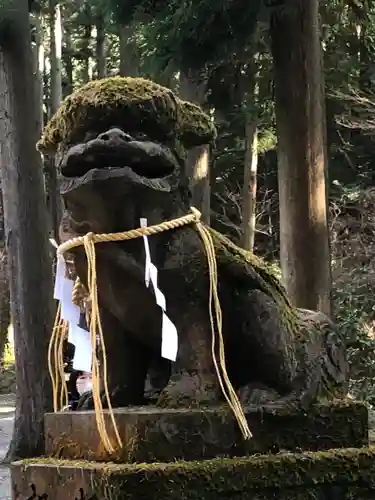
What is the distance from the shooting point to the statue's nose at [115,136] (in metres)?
1.66

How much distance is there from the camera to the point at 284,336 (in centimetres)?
189

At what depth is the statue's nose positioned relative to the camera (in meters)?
1.66

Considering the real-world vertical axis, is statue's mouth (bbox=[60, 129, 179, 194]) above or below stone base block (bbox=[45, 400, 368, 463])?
above

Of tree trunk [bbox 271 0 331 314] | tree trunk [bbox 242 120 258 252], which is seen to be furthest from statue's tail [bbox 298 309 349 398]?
tree trunk [bbox 242 120 258 252]

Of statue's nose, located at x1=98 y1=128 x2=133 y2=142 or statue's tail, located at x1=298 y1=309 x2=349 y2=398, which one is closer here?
statue's nose, located at x1=98 y1=128 x2=133 y2=142

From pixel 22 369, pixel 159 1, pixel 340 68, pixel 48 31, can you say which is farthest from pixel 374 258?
pixel 48 31

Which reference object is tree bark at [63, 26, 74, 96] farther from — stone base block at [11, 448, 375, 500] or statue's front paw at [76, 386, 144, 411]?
stone base block at [11, 448, 375, 500]

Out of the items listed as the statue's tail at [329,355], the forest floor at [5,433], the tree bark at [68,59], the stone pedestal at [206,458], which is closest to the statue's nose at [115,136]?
the stone pedestal at [206,458]

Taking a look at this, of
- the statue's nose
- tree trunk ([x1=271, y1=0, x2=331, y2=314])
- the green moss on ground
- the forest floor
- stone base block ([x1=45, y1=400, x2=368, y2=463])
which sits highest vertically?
tree trunk ([x1=271, y1=0, x2=331, y2=314])

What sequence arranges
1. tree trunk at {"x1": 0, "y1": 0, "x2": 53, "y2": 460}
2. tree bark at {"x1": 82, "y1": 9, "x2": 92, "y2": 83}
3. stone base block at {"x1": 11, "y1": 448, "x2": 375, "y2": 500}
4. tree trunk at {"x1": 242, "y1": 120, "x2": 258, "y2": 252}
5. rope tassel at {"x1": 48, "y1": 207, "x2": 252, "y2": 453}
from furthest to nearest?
tree bark at {"x1": 82, "y1": 9, "x2": 92, "y2": 83}
tree trunk at {"x1": 242, "y1": 120, "x2": 258, "y2": 252}
tree trunk at {"x1": 0, "y1": 0, "x2": 53, "y2": 460}
rope tassel at {"x1": 48, "y1": 207, "x2": 252, "y2": 453}
stone base block at {"x1": 11, "y1": 448, "x2": 375, "y2": 500}

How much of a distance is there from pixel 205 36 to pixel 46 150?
307 cm

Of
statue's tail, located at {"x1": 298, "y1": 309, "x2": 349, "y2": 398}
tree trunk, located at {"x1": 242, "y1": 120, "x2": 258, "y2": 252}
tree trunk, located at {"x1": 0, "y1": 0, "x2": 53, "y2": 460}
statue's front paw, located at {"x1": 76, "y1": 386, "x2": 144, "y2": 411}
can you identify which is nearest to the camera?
statue's front paw, located at {"x1": 76, "y1": 386, "x2": 144, "y2": 411}

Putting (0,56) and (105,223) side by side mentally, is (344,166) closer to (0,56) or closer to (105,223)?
(0,56)

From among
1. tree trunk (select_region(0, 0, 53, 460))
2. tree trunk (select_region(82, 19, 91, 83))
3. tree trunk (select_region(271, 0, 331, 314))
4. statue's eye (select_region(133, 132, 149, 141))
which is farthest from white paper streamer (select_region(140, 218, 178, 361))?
tree trunk (select_region(82, 19, 91, 83))
